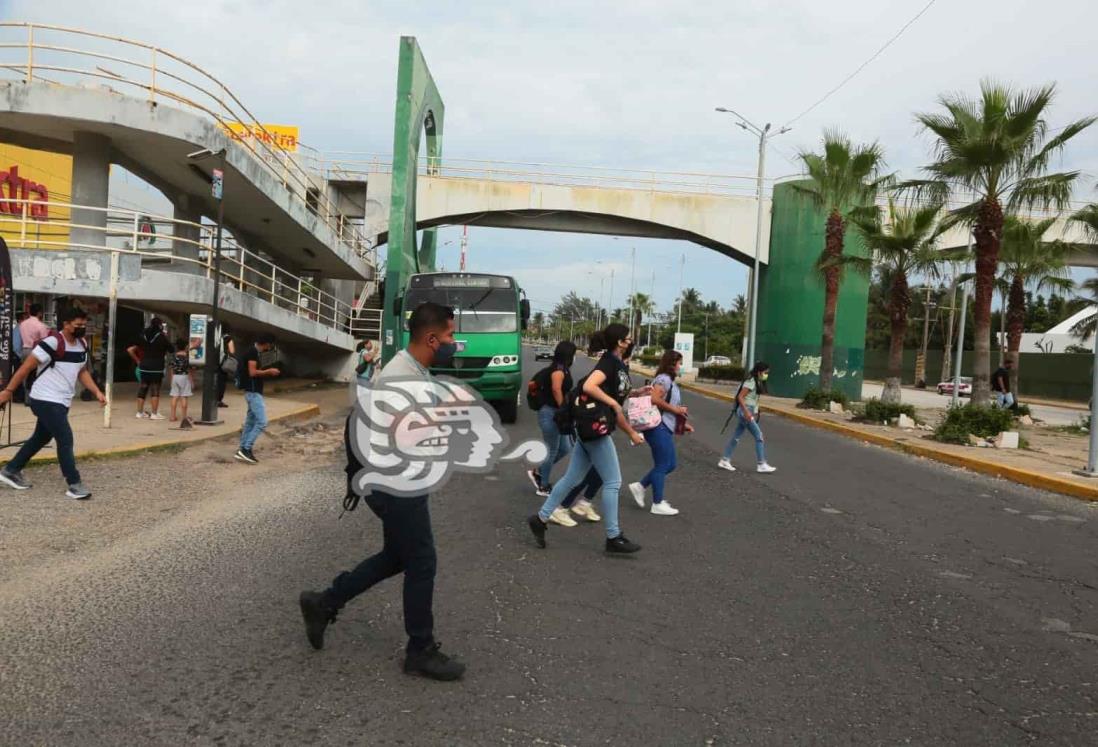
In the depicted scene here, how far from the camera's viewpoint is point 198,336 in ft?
74.4

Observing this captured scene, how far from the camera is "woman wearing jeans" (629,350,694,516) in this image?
747 centimetres

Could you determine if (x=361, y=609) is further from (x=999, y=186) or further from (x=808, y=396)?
(x=808, y=396)

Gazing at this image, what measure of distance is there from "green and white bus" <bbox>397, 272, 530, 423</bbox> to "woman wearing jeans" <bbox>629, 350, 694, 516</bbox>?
269 inches

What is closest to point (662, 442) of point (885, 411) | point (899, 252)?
point (885, 411)

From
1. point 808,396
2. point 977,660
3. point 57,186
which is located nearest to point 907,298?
point 808,396

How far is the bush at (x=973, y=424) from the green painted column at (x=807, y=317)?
49.4 feet

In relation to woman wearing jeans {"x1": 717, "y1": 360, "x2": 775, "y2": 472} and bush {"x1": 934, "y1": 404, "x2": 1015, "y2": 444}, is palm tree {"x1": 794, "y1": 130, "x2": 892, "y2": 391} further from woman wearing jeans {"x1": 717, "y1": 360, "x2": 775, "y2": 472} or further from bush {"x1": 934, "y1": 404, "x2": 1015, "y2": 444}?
woman wearing jeans {"x1": 717, "y1": 360, "x2": 775, "y2": 472}

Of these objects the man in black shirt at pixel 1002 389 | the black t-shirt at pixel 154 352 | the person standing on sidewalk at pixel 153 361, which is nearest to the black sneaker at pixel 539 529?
the person standing on sidewalk at pixel 153 361

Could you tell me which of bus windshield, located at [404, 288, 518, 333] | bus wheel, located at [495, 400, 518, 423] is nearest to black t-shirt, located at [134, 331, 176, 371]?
bus windshield, located at [404, 288, 518, 333]

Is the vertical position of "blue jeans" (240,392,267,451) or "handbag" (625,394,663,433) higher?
"handbag" (625,394,663,433)

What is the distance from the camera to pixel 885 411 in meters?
18.3

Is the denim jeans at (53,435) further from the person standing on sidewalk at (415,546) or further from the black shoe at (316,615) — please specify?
the person standing on sidewalk at (415,546)

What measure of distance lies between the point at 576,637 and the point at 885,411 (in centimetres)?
1598

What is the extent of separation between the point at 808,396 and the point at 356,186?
19835 millimetres
